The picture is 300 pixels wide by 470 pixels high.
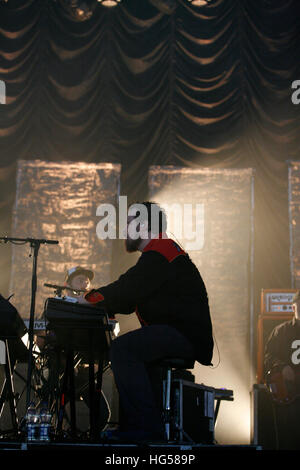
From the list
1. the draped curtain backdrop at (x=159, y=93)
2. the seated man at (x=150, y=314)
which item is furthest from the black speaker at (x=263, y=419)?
the seated man at (x=150, y=314)

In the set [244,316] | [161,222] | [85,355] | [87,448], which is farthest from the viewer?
[244,316]

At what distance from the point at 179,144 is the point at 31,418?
4.51 metres

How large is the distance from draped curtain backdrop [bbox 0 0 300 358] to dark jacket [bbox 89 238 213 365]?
3933 mm

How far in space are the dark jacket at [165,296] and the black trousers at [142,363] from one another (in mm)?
83

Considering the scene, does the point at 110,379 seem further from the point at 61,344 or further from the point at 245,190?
the point at 245,190

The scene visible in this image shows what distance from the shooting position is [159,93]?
7734mm

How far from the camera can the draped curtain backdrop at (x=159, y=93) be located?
7.51m

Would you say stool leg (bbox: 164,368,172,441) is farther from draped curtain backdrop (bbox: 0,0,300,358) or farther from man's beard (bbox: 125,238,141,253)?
draped curtain backdrop (bbox: 0,0,300,358)

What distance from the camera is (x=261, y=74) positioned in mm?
7707

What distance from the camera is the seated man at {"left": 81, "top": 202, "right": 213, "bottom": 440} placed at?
10.6ft

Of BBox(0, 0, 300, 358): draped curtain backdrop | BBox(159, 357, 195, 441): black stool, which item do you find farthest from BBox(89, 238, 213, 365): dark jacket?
BBox(0, 0, 300, 358): draped curtain backdrop

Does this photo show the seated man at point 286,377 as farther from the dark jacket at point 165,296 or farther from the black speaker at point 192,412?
the dark jacket at point 165,296

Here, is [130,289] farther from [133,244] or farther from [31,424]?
[31,424]

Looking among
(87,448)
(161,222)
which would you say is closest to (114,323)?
(161,222)
